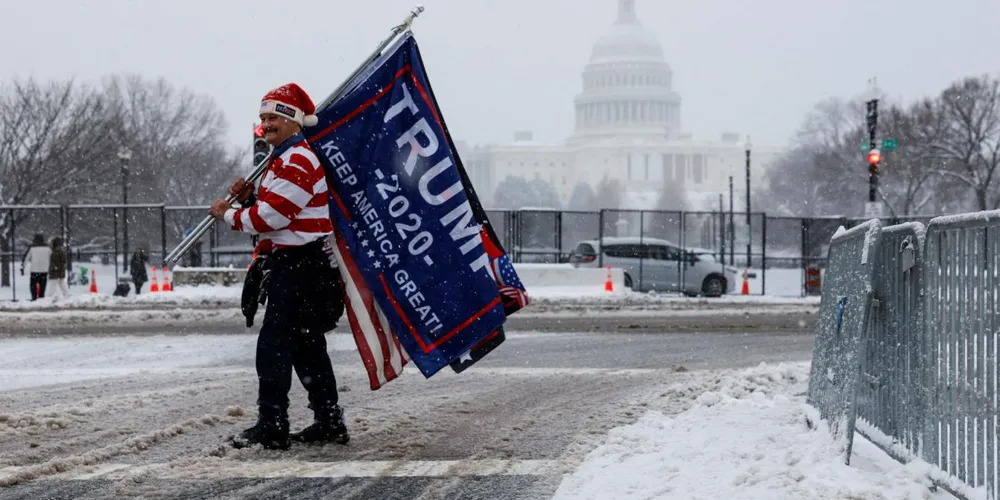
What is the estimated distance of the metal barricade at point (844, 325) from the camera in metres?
5.50

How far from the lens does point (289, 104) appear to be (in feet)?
20.0

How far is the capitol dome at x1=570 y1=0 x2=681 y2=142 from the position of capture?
158 meters

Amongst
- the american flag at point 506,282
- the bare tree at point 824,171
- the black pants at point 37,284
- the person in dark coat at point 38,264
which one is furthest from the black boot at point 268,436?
the bare tree at point 824,171

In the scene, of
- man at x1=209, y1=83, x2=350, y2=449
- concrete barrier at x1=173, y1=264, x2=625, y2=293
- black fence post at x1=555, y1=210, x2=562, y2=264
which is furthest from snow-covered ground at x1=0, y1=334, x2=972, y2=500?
black fence post at x1=555, y1=210, x2=562, y2=264

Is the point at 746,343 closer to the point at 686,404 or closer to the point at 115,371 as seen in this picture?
the point at 686,404

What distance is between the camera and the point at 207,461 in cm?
571

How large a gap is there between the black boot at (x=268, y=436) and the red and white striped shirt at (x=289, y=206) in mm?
821

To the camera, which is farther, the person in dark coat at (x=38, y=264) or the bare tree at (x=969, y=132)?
the bare tree at (x=969, y=132)

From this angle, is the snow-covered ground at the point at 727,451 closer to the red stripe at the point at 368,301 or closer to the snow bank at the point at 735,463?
the snow bank at the point at 735,463

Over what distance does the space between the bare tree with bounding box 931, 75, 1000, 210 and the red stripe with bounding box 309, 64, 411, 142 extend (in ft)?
142

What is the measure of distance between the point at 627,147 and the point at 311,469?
511ft

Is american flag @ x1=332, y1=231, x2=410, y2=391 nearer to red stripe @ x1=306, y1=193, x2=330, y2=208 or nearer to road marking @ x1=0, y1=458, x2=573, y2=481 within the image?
red stripe @ x1=306, y1=193, x2=330, y2=208

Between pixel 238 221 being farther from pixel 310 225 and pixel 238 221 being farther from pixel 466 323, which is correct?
pixel 466 323

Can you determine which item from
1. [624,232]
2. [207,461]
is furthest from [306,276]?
[624,232]
